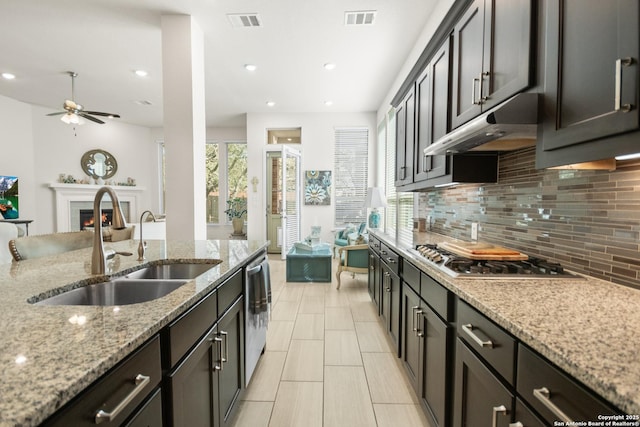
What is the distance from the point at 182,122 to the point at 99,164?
5.43m

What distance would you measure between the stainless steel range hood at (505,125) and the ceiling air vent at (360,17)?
211cm

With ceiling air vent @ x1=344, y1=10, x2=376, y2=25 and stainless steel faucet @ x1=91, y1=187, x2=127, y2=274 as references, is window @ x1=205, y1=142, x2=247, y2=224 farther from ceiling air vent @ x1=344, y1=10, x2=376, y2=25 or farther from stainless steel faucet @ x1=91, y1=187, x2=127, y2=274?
stainless steel faucet @ x1=91, y1=187, x2=127, y2=274

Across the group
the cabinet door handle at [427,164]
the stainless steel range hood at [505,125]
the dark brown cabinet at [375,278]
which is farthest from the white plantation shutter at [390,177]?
the stainless steel range hood at [505,125]

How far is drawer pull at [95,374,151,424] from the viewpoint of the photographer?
1.99ft

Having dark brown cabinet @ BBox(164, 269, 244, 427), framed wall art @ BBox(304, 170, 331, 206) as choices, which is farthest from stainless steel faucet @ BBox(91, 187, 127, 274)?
framed wall art @ BBox(304, 170, 331, 206)

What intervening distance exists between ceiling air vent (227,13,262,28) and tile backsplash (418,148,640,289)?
272 cm

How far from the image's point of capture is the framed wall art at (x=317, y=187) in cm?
643

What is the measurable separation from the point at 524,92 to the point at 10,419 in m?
1.72

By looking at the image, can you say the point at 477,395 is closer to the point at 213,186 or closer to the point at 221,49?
the point at 221,49

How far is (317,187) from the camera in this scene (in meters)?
6.46

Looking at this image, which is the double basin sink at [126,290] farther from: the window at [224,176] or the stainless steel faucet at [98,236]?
the window at [224,176]

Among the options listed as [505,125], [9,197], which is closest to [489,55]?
[505,125]

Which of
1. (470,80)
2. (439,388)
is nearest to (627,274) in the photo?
(439,388)

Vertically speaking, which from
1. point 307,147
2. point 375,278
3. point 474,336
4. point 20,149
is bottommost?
point 375,278
